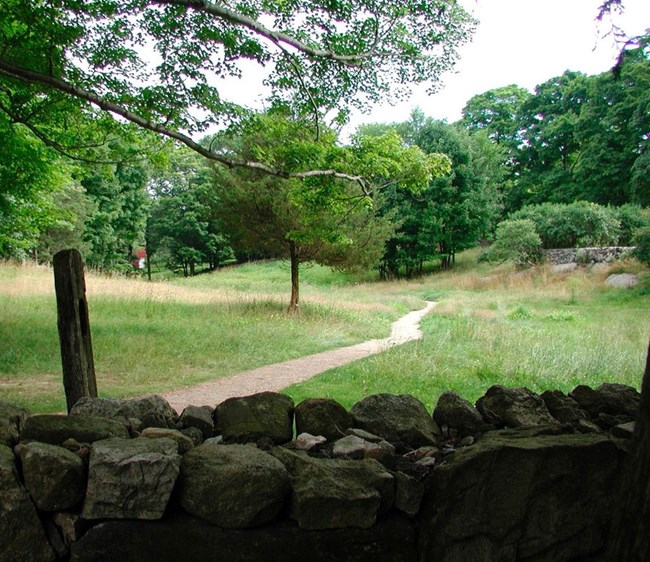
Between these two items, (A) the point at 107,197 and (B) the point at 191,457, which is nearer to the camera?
(B) the point at 191,457

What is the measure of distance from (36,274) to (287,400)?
1774cm

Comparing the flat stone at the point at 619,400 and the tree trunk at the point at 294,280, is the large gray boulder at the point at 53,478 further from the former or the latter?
the tree trunk at the point at 294,280

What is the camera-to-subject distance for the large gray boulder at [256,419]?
9.55 ft

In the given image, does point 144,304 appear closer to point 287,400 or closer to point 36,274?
point 36,274

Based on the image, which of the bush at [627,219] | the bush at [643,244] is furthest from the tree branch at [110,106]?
the bush at [627,219]

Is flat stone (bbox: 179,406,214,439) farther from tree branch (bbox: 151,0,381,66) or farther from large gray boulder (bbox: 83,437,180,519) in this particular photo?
tree branch (bbox: 151,0,381,66)

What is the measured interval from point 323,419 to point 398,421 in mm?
454

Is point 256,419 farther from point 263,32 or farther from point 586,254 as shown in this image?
point 586,254

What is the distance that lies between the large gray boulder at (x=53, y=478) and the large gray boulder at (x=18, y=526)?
42 millimetres

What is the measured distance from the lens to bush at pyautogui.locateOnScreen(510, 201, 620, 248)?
2495 cm

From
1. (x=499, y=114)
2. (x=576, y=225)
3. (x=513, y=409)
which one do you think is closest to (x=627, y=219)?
(x=576, y=225)

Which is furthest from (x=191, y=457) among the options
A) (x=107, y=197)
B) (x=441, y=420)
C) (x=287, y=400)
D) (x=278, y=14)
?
(x=107, y=197)

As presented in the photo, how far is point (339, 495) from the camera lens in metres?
2.22

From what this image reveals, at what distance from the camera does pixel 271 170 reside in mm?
8258
